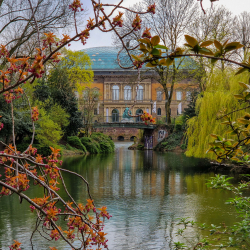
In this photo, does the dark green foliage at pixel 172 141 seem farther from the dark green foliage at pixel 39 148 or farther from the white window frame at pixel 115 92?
the white window frame at pixel 115 92

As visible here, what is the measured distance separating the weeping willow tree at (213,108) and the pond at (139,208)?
1.59 metres

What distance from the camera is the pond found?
6918 millimetres

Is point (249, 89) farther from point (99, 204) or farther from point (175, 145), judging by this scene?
point (175, 145)

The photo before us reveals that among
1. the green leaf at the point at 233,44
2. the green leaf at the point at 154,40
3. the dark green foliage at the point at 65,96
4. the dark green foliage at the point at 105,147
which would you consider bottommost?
the dark green foliage at the point at 105,147

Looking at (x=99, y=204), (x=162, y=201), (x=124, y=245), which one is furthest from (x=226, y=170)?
(x=124, y=245)

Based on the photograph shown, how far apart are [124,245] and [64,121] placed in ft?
66.7

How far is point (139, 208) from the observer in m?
9.30

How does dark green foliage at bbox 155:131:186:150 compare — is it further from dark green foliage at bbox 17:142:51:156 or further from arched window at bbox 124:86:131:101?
arched window at bbox 124:86:131:101

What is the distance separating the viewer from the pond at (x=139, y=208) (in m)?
6.92

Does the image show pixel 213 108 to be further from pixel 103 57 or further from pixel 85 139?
pixel 103 57

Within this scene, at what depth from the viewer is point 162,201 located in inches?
402

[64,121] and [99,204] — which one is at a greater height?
[64,121]

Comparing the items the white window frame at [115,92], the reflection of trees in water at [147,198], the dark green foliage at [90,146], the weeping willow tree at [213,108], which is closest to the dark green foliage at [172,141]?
the dark green foliage at [90,146]

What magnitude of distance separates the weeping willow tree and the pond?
159 centimetres
